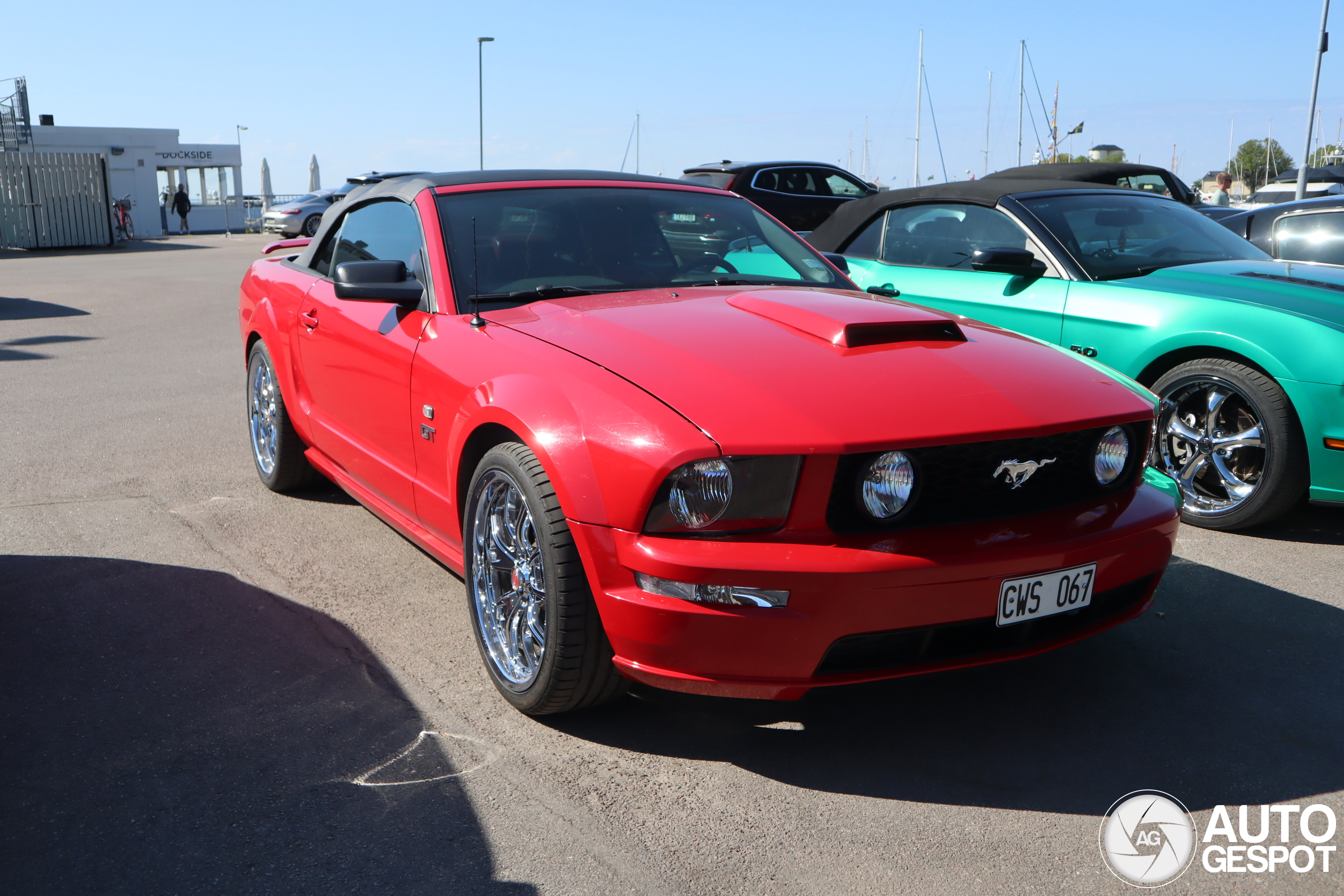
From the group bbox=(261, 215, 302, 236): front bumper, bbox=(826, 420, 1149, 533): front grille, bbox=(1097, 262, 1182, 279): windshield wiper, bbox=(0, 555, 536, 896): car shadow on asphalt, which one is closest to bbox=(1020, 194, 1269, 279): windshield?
bbox=(1097, 262, 1182, 279): windshield wiper

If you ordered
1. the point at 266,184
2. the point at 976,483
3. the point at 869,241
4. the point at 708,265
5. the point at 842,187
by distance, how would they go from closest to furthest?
1. the point at 976,483
2. the point at 708,265
3. the point at 869,241
4. the point at 842,187
5. the point at 266,184

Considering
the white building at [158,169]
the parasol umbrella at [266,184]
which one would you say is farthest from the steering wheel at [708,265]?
the parasol umbrella at [266,184]

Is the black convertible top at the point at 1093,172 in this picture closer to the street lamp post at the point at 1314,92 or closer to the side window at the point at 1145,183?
the side window at the point at 1145,183

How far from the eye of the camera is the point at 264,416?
17.7ft

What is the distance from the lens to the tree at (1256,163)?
75938 mm

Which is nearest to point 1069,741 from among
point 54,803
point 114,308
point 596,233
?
point 596,233

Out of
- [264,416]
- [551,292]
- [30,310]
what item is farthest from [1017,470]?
[30,310]

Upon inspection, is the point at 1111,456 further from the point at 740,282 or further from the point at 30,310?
the point at 30,310

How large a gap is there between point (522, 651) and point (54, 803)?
1.16 meters

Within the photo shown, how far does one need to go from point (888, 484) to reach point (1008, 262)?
304 cm

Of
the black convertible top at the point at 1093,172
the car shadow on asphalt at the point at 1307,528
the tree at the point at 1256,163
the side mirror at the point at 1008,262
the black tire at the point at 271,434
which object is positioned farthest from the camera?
the tree at the point at 1256,163

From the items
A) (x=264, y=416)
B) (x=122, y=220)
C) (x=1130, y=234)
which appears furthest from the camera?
(x=122, y=220)

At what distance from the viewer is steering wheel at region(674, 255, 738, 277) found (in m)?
3.95

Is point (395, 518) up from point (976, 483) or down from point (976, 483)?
down
